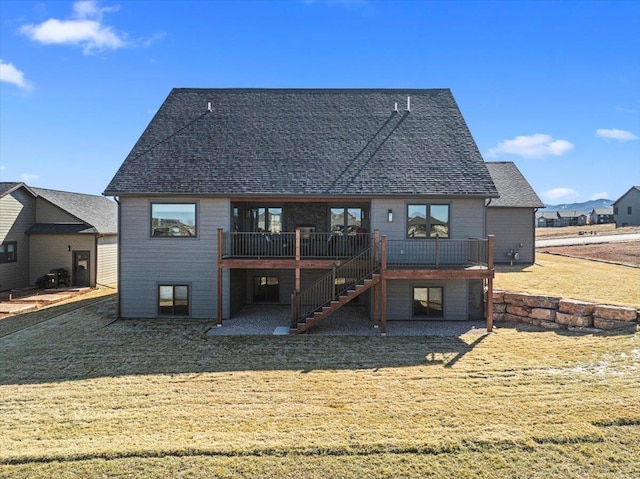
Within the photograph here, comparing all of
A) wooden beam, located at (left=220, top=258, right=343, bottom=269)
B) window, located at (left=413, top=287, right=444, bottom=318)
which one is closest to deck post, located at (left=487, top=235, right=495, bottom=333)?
window, located at (left=413, top=287, right=444, bottom=318)

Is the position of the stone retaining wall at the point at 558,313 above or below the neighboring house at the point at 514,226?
below

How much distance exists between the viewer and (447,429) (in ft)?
19.0

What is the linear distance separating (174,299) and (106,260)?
9.41 meters

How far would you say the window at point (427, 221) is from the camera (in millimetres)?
12930

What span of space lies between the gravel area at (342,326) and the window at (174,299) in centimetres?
166

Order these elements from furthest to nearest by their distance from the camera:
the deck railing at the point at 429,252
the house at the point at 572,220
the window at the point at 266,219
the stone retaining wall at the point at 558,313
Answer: the house at the point at 572,220 → the window at the point at 266,219 → the deck railing at the point at 429,252 → the stone retaining wall at the point at 558,313

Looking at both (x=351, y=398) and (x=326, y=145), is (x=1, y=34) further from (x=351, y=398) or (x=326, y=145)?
(x=351, y=398)

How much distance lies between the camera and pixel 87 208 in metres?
21.6

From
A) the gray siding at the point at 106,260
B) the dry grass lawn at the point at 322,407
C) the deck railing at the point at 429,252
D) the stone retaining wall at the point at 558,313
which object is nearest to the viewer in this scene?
the dry grass lawn at the point at 322,407

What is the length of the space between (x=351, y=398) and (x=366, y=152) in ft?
31.4

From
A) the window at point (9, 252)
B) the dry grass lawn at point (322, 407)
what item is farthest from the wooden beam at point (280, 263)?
the window at point (9, 252)

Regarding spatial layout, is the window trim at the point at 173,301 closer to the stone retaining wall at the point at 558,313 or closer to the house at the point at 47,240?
the house at the point at 47,240

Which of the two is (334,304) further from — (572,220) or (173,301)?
(572,220)

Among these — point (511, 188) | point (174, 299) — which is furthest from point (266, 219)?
point (511, 188)
